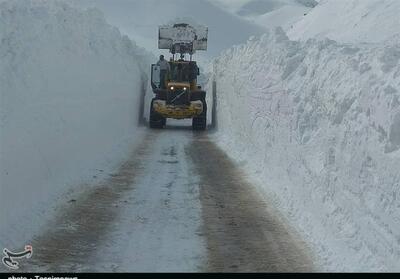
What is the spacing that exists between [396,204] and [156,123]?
17.3 metres

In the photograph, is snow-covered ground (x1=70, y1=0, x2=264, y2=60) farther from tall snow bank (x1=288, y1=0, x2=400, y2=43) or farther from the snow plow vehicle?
the snow plow vehicle

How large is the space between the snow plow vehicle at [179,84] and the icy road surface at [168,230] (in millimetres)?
11081

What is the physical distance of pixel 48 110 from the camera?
9.80 meters

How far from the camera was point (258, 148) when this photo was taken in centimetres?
1299

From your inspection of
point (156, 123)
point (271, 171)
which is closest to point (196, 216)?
point (271, 171)

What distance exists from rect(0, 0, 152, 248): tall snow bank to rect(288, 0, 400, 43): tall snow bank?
21999 millimetres

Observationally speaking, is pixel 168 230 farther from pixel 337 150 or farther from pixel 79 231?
pixel 337 150

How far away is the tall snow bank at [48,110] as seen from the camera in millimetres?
7527

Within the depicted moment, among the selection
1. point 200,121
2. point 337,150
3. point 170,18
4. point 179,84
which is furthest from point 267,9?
point 337,150

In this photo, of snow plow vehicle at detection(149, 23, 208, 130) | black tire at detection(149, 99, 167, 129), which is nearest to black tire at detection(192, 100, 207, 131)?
snow plow vehicle at detection(149, 23, 208, 130)

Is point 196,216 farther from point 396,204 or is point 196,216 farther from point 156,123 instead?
point 156,123

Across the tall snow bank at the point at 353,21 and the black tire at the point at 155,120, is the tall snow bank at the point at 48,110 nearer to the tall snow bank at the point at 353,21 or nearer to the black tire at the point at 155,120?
the black tire at the point at 155,120

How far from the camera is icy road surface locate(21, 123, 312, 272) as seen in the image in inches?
233

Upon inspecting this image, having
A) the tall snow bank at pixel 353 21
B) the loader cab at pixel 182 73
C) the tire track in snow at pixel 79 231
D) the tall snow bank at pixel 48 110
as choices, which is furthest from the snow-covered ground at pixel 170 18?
the tire track in snow at pixel 79 231
